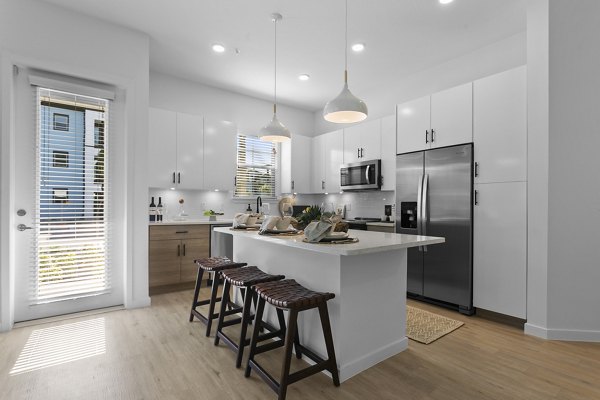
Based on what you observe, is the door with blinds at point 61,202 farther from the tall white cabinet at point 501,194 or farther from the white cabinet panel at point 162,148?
the tall white cabinet at point 501,194

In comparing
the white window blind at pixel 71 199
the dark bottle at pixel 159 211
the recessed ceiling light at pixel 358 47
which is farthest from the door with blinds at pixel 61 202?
the recessed ceiling light at pixel 358 47

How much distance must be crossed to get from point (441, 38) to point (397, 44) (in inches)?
19.2

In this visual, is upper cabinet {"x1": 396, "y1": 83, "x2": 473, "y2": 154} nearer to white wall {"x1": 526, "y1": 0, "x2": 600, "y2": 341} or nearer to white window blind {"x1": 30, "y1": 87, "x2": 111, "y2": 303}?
white wall {"x1": 526, "y1": 0, "x2": 600, "y2": 341}

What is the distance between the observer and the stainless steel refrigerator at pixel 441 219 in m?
3.29

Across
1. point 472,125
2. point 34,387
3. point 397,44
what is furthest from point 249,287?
point 397,44

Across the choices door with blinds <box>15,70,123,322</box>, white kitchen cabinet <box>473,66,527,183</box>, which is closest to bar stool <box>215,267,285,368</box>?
door with blinds <box>15,70,123,322</box>

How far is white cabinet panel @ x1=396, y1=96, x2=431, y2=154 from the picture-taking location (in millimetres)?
3729

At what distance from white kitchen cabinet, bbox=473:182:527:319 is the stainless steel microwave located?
1.55m

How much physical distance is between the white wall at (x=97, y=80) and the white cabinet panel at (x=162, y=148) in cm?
70

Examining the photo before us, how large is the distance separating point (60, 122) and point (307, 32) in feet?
9.08

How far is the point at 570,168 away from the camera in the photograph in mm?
2674

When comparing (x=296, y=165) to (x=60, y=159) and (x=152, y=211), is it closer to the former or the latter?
(x=152, y=211)

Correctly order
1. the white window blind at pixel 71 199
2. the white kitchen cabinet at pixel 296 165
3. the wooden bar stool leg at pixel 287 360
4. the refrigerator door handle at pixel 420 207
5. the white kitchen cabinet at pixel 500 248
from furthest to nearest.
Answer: the white kitchen cabinet at pixel 296 165, the refrigerator door handle at pixel 420 207, the white window blind at pixel 71 199, the white kitchen cabinet at pixel 500 248, the wooden bar stool leg at pixel 287 360

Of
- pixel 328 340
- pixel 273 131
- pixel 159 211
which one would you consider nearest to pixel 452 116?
pixel 273 131
